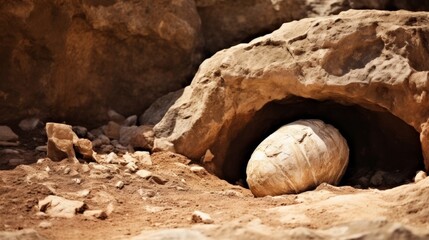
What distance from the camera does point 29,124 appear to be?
185 inches

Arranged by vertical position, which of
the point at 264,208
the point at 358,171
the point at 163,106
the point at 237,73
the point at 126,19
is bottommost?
the point at 358,171

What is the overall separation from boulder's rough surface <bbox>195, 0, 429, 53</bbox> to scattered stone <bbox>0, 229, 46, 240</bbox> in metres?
3.12

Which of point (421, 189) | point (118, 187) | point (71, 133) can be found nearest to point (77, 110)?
point (71, 133)

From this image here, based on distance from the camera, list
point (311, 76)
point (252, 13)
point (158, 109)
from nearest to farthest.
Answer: point (311, 76), point (158, 109), point (252, 13)

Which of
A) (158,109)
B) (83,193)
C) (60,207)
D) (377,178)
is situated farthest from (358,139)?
(60,207)

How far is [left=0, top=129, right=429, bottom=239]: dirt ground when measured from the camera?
2.79 meters

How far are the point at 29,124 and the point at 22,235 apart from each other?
87.5 inches

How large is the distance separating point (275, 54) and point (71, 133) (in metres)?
1.85

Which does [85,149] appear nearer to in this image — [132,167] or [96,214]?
[132,167]

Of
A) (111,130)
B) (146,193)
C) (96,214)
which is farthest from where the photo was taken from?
(111,130)

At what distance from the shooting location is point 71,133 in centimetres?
429

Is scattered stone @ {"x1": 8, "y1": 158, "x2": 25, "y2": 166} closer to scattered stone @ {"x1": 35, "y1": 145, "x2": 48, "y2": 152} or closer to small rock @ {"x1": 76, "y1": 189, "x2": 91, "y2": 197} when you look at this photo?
scattered stone @ {"x1": 35, "y1": 145, "x2": 48, "y2": 152}

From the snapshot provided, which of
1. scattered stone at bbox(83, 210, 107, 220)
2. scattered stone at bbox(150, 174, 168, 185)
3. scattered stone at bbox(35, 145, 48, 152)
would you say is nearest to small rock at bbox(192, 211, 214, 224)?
scattered stone at bbox(83, 210, 107, 220)

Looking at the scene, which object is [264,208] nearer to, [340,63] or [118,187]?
[118,187]
